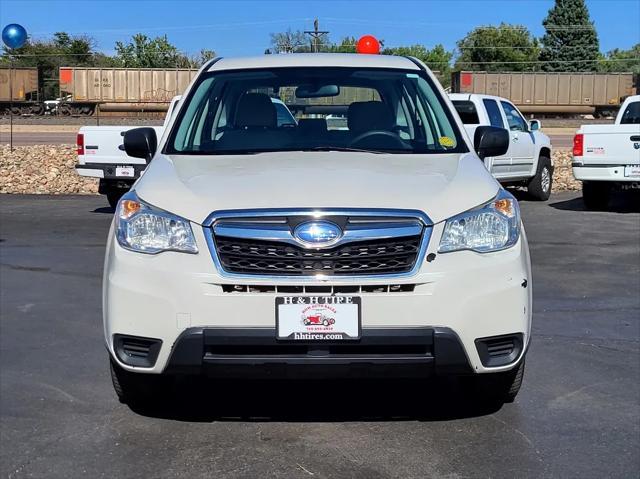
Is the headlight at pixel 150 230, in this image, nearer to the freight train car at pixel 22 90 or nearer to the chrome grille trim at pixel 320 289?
the chrome grille trim at pixel 320 289

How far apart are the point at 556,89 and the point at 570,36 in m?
44.3

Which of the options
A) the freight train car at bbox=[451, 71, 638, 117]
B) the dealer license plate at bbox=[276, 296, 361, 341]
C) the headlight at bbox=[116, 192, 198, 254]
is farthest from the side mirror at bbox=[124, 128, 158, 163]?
the freight train car at bbox=[451, 71, 638, 117]

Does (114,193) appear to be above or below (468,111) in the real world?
below

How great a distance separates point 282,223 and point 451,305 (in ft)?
2.63

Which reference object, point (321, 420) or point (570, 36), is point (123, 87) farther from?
point (570, 36)

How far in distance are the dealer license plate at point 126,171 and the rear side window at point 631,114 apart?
839 centimetres

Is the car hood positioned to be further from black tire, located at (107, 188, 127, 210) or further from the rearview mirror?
black tire, located at (107, 188, 127, 210)

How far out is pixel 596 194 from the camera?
15.1m

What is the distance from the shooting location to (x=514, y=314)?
4086mm

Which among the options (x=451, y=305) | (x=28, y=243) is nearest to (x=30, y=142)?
(x=28, y=243)

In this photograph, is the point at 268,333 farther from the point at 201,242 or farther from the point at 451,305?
the point at 451,305

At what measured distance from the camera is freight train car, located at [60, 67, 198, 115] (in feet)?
165

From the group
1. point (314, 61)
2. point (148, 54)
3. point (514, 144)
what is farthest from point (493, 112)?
point (148, 54)

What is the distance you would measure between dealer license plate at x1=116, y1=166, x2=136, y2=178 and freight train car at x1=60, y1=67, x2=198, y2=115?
37.1 meters
